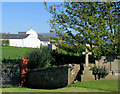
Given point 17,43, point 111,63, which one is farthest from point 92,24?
point 17,43

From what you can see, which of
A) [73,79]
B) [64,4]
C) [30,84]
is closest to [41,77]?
[30,84]

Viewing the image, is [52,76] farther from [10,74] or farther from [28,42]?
[28,42]

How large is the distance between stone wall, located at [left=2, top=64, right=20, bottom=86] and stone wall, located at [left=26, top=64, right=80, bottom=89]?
36.8 inches

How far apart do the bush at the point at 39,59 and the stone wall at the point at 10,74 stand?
109 cm

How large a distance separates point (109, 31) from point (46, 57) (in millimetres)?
5081

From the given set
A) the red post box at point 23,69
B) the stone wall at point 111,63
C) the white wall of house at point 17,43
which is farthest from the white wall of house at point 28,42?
the stone wall at point 111,63

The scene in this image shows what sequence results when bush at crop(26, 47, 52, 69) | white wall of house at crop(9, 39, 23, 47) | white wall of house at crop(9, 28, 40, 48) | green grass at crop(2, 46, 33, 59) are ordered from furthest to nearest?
white wall of house at crop(9, 39, 23, 47) < white wall of house at crop(9, 28, 40, 48) < green grass at crop(2, 46, 33, 59) < bush at crop(26, 47, 52, 69)

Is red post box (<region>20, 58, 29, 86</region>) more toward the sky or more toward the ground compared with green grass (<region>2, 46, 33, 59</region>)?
more toward the ground

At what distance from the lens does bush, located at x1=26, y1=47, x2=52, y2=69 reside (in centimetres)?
1647

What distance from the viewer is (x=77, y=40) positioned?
52.5ft

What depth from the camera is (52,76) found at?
14.0m

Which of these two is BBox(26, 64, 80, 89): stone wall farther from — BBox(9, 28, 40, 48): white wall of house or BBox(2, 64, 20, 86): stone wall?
BBox(9, 28, 40, 48): white wall of house

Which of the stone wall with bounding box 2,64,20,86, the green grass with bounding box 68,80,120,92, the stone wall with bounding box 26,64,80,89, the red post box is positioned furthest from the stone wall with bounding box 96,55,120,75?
the stone wall with bounding box 2,64,20,86

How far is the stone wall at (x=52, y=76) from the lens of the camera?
12977mm
